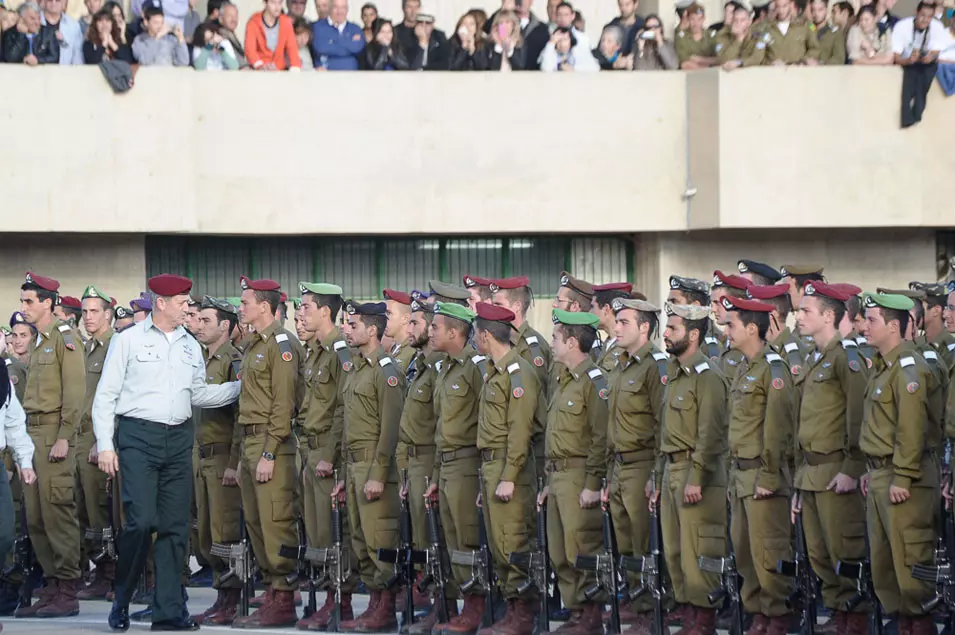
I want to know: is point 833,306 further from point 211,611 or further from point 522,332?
point 211,611

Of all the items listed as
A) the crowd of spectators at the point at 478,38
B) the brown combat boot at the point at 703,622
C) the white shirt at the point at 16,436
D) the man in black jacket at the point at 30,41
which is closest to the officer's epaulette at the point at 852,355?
the brown combat boot at the point at 703,622

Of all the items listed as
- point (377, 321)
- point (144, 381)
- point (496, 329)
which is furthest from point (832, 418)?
point (144, 381)

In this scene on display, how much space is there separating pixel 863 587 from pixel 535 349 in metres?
2.78

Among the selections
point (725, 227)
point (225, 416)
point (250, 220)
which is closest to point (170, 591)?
point (225, 416)

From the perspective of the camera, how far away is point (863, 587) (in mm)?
9531

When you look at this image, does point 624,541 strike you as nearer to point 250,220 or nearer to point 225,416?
point 225,416

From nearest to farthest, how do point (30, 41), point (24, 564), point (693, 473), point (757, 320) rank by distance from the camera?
point (693, 473) < point (757, 320) < point (24, 564) < point (30, 41)

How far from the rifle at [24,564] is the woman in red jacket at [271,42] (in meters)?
7.29

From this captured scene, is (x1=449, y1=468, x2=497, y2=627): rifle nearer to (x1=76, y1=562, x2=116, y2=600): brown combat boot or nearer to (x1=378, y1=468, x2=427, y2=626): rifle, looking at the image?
(x1=378, y1=468, x2=427, y2=626): rifle

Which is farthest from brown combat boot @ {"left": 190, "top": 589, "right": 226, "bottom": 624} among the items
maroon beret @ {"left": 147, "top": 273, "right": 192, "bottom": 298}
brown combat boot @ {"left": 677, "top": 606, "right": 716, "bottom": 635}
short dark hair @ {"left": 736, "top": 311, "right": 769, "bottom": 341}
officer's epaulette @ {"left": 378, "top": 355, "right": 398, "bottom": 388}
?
short dark hair @ {"left": 736, "top": 311, "right": 769, "bottom": 341}

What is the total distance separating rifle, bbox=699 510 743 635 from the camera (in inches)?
382

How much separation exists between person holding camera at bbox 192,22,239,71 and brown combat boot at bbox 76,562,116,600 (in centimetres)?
704

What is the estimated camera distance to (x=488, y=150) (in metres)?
18.5

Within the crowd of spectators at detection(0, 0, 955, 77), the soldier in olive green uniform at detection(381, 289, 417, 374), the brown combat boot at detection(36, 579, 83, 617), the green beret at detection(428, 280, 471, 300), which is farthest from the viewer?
the crowd of spectators at detection(0, 0, 955, 77)
